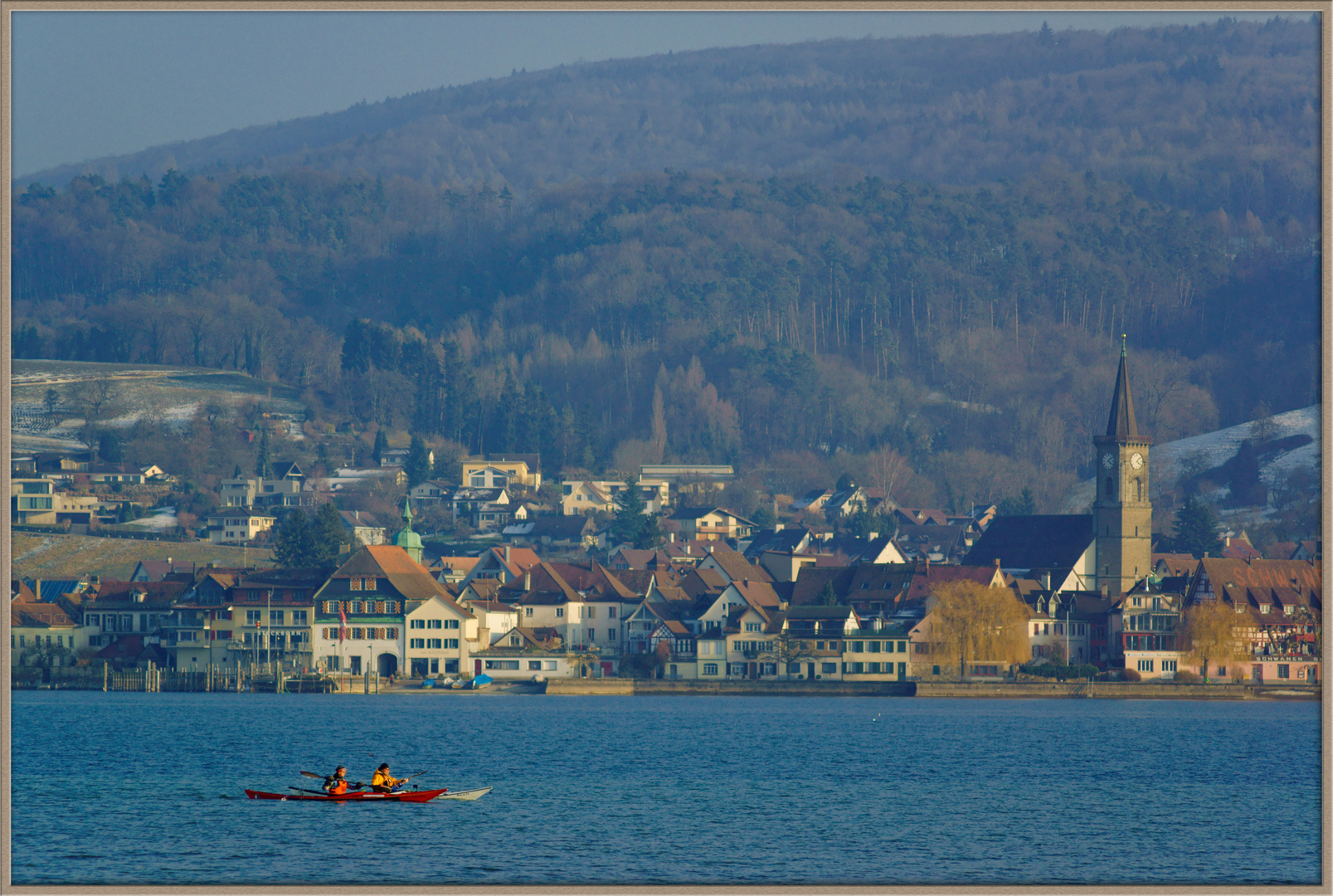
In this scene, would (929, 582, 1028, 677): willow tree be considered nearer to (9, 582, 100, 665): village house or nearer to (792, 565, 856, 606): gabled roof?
(792, 565, 856, 606): gabled roof

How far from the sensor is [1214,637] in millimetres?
108875

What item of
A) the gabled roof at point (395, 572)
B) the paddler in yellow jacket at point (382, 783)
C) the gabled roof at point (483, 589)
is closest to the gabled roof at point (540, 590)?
the gabled roof at point (483, 589)

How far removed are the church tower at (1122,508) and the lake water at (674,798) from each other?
44.9 meters

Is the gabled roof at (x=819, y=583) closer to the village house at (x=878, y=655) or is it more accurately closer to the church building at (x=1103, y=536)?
Answer: the village house at (x=878, y=655)

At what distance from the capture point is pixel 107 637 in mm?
117188

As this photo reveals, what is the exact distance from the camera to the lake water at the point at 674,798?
43531mm

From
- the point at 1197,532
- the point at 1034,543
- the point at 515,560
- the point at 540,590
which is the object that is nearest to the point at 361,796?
the point at 540,590

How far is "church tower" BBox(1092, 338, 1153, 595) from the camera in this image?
140375 mm

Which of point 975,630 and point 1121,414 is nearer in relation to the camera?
point 975,630

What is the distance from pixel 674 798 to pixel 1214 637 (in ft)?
198

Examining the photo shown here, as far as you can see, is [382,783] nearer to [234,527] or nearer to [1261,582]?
[1261,582]

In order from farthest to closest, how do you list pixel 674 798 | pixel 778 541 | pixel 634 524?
pixel 778 541 < pixel 634 524 < pixel 674 798

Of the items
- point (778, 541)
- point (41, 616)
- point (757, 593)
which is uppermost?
point (778, 541)

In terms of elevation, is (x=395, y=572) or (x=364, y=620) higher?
(x=395, y=572)
